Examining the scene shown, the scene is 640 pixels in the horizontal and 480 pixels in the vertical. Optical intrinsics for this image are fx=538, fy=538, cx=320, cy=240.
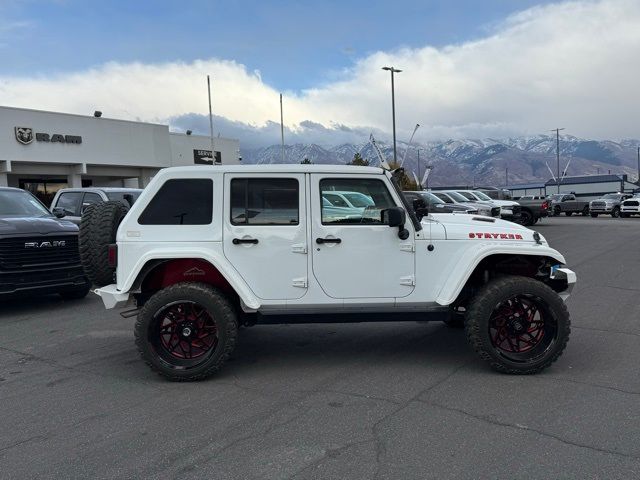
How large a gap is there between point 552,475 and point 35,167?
40175 mm

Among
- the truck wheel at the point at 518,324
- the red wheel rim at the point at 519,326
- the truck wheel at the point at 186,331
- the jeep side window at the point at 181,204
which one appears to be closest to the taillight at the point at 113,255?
the jeep side window at the point at 181,204

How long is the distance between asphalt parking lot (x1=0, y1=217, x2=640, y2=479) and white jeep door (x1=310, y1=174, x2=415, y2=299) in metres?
0.82

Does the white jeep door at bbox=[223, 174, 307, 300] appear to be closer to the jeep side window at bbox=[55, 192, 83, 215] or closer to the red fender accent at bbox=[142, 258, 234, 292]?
the red fender accent at bbox=[142, 258, 234, 292]

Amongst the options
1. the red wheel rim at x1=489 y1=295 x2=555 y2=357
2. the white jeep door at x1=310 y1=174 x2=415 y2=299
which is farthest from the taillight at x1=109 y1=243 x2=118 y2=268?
the red wheel rim at x1=489 y1=295 x2=555 y2=357

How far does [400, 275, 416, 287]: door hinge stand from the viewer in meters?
4.86

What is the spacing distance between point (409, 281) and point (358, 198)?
885mm

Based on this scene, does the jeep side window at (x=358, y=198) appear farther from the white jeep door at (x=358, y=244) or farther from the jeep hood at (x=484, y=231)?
the jeep hood at (x=484, y=231)

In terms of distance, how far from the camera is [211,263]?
15.8ft

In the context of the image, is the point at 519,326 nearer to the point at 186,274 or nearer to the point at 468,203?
the point at 186,274

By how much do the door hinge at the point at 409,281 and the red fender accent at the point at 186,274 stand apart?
162 cm

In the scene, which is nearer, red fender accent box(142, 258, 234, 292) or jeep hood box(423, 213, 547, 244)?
jeep hood box(423, 213, 547, 244)

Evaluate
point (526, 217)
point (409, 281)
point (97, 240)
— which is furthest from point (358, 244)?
point (526, 217)

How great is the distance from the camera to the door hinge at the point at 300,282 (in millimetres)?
4836

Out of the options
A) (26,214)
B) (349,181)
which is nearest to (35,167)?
(26,214)
